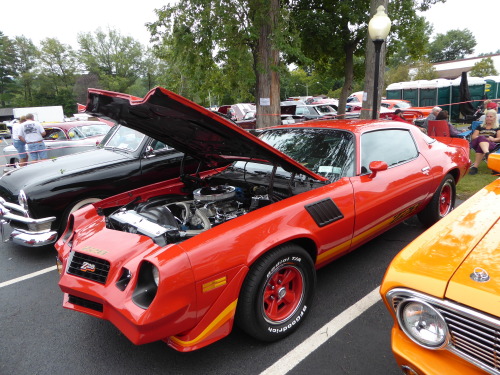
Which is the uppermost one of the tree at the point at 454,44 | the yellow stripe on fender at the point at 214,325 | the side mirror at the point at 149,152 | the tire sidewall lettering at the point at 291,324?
the tree at the point at 454,44

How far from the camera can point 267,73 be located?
9352 millimetres

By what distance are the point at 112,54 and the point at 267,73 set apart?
174 feet

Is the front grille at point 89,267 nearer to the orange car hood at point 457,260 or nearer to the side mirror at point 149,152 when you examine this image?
the orange car hood at point 457,260

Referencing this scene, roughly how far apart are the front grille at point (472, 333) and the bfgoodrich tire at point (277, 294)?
0.96 m

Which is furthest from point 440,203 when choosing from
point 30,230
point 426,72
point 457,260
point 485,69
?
point 485,69

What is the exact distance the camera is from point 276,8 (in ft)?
28.6

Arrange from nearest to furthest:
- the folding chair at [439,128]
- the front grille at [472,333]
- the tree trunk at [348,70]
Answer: the front grille at [472,333] < the folding chair at [439,128] < the tree trunk at [348,70]

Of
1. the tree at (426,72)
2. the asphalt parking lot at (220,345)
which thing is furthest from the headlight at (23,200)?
the tree at (426,72)

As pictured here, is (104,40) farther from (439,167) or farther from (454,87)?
(439,167)

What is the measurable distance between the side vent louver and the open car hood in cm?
33

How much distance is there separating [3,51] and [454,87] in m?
63.7

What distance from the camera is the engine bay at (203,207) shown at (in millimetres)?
2494

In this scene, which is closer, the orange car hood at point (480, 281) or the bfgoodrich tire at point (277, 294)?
the orange car hood at point (480, 281)

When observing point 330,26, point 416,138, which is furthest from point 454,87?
point 416,138
